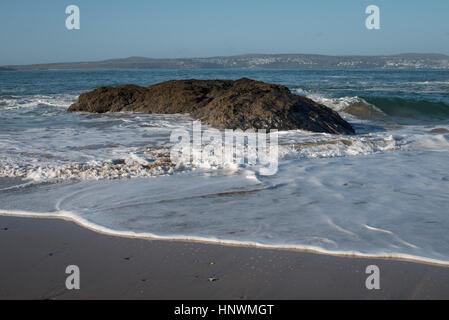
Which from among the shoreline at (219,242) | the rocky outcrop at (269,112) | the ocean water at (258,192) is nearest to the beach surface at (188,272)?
the shoreline at (219,242)

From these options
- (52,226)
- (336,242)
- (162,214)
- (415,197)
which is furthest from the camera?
(415,197)

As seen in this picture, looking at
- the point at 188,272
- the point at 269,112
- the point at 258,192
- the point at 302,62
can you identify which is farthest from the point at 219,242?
the point at 302,62

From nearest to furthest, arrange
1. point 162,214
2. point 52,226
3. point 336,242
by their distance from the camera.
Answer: point 336,242 → point 52,226 → point 162,214

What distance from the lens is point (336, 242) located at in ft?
10.5

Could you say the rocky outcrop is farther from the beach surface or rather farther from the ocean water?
the beach surface

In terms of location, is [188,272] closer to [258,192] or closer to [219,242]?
[219,242]

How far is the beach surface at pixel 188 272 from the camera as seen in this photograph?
8.20 ft

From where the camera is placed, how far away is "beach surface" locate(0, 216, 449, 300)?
2498mm

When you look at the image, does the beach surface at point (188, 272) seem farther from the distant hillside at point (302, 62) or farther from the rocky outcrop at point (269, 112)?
the distant hillside at point (302, 62)

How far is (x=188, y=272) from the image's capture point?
275 centimetres

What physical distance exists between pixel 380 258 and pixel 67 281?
78.6 inches

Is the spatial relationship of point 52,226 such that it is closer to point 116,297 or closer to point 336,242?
point 116,297

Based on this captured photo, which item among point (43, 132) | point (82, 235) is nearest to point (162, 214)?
point (82, 235)

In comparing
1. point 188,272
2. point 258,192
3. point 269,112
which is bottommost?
point 188,272
